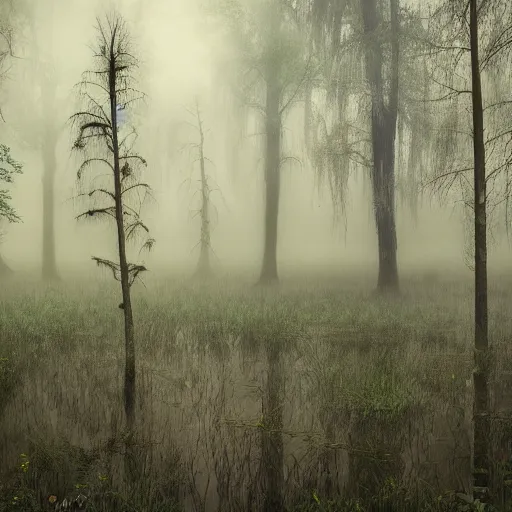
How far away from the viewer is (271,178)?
61.0 feet

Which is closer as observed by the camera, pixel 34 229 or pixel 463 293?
pixel 463 293

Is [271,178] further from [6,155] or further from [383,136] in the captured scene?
[6,155]

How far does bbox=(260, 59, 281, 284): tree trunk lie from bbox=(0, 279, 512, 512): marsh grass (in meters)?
6.74

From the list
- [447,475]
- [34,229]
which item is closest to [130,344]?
[447,475]

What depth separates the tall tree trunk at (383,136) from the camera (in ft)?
46.4

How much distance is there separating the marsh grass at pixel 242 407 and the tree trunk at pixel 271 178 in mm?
6738

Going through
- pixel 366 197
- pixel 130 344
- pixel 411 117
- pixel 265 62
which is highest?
pixel 265 62

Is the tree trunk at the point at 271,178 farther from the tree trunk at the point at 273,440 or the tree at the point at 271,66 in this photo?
the tree trunk at the point at 273,440

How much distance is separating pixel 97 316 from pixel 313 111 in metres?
11.8

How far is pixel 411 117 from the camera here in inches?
646

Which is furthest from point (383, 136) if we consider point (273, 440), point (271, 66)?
point (273, 440)

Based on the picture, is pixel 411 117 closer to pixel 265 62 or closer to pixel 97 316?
pixel 265 62

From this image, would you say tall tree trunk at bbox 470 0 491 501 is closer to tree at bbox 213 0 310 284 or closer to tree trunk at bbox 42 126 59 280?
tree at bbox 213 0 310 284

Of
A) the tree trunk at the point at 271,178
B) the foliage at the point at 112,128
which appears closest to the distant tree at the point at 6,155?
the foliage at the point at 112,128
